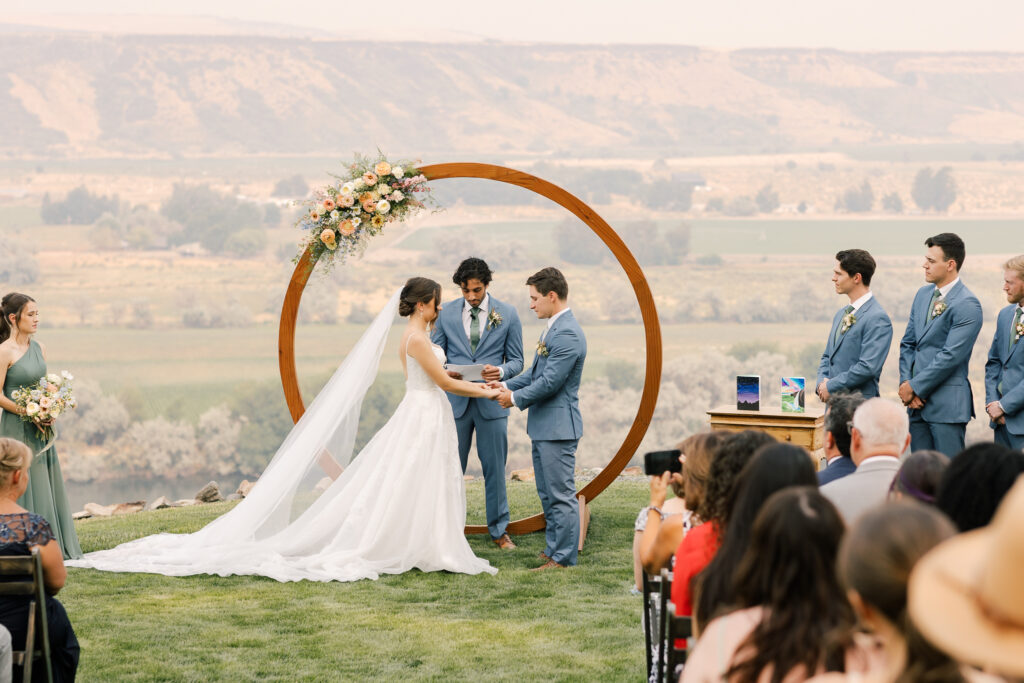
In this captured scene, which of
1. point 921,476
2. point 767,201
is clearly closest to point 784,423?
point 921,476

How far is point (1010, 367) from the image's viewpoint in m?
6.95

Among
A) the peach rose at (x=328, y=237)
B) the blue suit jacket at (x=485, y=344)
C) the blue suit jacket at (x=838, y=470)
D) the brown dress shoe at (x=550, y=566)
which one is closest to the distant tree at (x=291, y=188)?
the peach rose at (x=328, y=237)

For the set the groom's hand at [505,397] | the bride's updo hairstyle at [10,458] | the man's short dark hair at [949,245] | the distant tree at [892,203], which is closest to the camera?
the bride's updo hairstyle at [10,458]

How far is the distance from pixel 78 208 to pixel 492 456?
29.8m

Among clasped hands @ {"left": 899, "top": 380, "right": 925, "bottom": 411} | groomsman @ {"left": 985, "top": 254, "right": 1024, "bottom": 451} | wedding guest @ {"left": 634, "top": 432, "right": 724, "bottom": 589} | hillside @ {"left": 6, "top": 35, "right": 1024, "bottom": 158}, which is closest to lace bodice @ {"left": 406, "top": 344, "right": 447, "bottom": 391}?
clasped hands @ {"left": 899, "top": 380, "right": 925, "bottom": 411}

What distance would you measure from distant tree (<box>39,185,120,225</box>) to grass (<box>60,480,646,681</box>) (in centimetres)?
2898

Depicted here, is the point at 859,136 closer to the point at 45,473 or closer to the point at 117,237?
the point at 117,237

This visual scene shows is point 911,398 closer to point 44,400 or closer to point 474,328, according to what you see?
point 474,328

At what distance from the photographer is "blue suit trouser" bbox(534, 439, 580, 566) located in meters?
7.71

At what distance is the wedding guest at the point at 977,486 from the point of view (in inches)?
125

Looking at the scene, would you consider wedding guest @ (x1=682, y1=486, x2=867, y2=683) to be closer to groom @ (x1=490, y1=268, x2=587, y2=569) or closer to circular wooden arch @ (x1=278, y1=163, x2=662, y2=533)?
groom @ (x1=490, y1=268, x2=587, y2=569)

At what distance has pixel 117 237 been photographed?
33.8 metres

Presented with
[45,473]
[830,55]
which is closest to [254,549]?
[45,473]

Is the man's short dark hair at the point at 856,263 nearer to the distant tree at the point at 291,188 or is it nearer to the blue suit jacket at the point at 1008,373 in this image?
the blue suit jacket at the point at 1008,373
